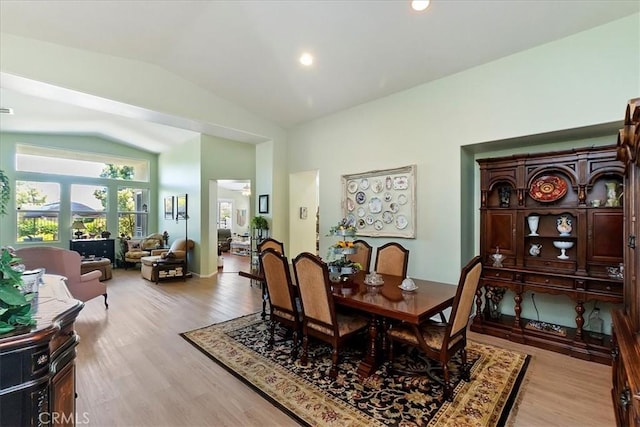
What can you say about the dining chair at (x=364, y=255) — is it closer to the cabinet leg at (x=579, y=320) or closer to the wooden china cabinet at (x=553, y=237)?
the wooden china cabinet at (x=553, y=237)

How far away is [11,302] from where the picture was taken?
112 centimetres

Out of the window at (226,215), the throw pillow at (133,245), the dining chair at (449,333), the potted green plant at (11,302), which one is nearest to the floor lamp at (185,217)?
the throw pillow at (133,245)

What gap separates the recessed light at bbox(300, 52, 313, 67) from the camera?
3.65 metres

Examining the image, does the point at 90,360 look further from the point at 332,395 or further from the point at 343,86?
the point at 343,86

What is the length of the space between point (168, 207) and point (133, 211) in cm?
136

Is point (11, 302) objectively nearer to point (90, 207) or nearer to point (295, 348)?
point (295, 348)

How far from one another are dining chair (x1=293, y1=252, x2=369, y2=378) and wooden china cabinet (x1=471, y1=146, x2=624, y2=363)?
2065 mm

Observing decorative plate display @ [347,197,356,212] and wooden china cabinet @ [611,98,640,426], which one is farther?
decorative plate display @ [347,197,356,212]

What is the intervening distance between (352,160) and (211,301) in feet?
11.3

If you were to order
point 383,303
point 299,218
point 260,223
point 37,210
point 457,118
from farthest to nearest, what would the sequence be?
point 37,210
point 299,218
point 260,223
point 457,118
point 383,303

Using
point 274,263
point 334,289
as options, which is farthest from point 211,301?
point 334,289

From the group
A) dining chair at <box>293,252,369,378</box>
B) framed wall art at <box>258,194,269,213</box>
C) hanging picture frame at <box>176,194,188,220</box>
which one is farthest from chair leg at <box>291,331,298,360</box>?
hanging picture frame at <box>176,194,188,220</box>

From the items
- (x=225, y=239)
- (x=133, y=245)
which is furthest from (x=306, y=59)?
(x=225, y=239)

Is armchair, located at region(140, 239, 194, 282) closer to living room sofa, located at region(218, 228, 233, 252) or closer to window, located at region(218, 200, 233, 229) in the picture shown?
living room sofa, located at region(218, 228, 233, 252)
